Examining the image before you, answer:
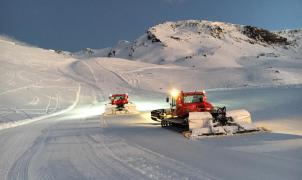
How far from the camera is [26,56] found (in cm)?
10106

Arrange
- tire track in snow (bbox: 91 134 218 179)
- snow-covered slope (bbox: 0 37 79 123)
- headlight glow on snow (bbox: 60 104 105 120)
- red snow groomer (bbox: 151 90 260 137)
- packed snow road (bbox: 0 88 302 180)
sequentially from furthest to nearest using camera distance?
snow-covered slope (bbox: 0 37 79 123)
headlight glow on snow (bbox: 60 104 105 120)
red snow groomer (bbox: 151 90 260 137)
packed snow road (bbox: 0 88 302 180)
tire track in snow (bbox: 91 134 218 179)

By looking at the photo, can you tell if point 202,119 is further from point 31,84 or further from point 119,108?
point 31,84

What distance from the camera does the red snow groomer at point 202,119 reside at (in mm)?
17344

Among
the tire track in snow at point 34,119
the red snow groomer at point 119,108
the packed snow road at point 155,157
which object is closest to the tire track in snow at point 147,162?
the packed snow road at point 155,157

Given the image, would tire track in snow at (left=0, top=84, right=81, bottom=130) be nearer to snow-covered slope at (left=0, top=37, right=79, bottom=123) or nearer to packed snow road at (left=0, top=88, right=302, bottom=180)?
snow-covered slope at (left=0, top=37, right=79, bottom=123)

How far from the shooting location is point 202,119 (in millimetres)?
18109

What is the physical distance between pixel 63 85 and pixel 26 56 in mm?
30698

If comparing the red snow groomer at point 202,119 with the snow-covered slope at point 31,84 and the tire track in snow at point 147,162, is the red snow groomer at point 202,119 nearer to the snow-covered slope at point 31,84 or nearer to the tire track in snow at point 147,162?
the tire track in snow at point 147,162

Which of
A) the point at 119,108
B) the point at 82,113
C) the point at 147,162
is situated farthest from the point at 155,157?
the point at 82,113

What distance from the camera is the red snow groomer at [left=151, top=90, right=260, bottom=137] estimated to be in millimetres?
17344

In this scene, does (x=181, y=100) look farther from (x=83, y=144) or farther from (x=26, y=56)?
(x=26, y=56)

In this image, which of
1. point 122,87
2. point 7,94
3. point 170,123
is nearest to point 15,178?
point 170,123

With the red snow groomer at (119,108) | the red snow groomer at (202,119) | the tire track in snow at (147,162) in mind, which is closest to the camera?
the tire track in snow at (147,162)

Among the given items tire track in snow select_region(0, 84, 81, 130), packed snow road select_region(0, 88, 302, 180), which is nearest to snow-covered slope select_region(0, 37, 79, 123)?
tire track in snow select_region(0, 84, 81, 130)
